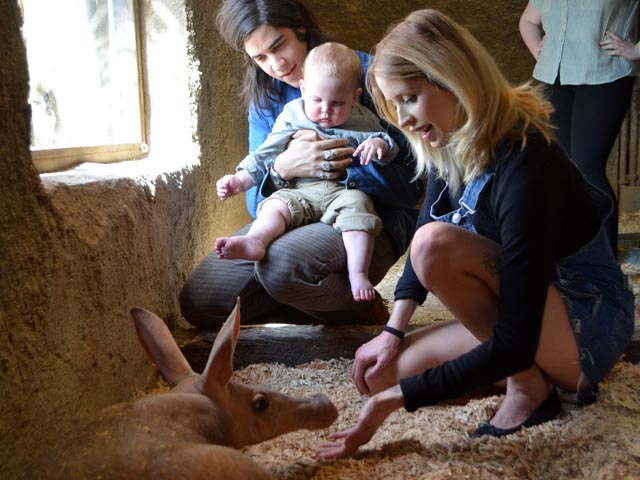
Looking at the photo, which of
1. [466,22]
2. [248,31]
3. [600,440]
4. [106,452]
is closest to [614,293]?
[600,440]

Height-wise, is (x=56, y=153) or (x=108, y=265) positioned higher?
(x=56, y=153)

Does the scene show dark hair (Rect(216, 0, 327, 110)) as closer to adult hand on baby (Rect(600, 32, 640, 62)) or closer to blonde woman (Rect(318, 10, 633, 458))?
blonde woman (Rect(318, 10, 633, 458))

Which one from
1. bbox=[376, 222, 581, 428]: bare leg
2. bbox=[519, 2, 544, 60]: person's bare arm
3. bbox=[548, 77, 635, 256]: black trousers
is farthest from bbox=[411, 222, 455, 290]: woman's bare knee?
bbox=[519, 2, 544, 60]: person's bare arm

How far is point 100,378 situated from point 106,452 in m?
0.80

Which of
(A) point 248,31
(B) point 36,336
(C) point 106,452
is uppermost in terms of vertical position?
(A) point 248,31

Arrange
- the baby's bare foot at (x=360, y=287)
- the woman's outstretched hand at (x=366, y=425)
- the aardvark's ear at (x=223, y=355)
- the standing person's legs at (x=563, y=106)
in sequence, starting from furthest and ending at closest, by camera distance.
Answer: the standing person's legs at (x=563, y=106) < the baby's bare foot at (x=360, y=287) < the woman's outstretched hand at (x=366, y=425) < the aardvark's ear at (x=223, y=355)

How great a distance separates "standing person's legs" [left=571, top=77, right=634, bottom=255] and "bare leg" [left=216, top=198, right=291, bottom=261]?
1.73 m

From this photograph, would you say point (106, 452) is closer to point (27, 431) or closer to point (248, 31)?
point (27, 431)

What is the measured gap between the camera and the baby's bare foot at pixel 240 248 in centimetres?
266

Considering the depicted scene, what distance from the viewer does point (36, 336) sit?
1686 millimetres

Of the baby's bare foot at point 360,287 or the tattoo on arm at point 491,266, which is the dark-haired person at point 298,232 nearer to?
the baby's bare foot at point 360,287

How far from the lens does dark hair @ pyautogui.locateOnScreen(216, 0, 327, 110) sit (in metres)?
3.08

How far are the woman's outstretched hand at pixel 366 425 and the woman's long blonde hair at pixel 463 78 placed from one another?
689 millimetres

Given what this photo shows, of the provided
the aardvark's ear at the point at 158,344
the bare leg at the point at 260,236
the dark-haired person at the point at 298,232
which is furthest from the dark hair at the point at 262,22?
the aardvark's ear at the point at 158,344
